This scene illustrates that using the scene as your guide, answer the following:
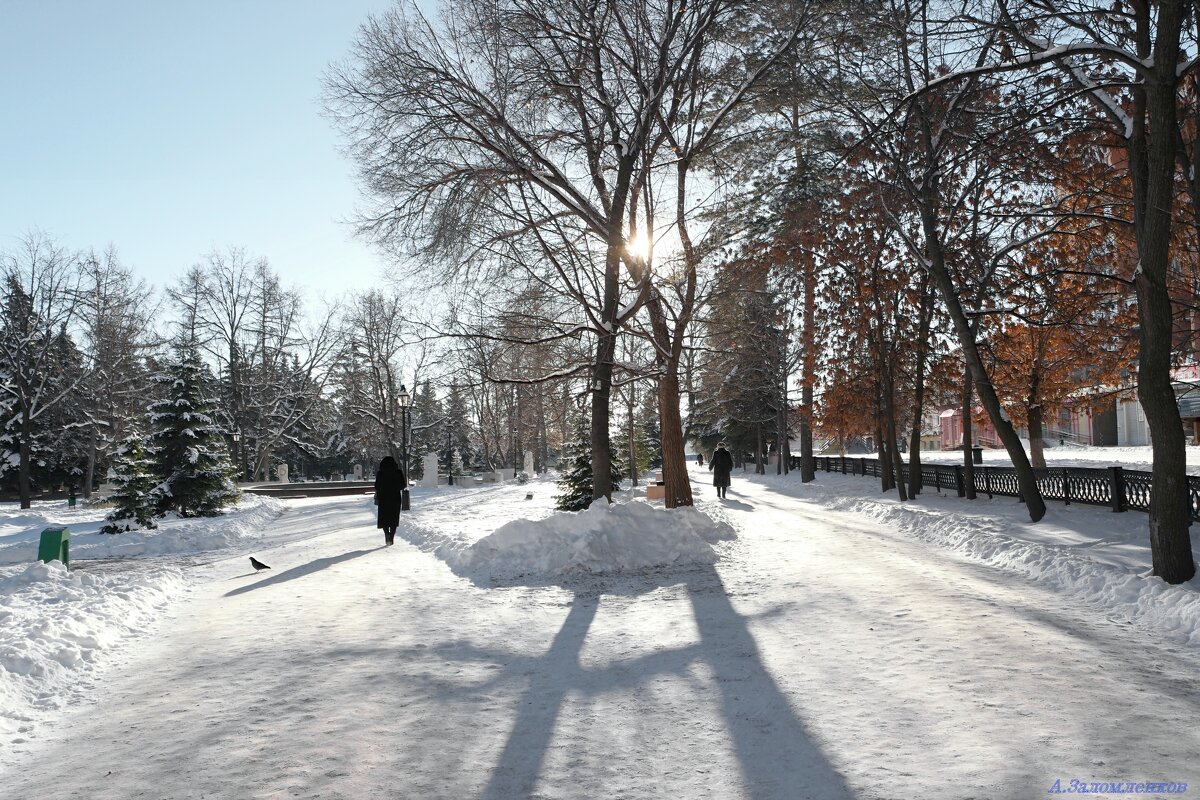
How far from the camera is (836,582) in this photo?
970 centimetres

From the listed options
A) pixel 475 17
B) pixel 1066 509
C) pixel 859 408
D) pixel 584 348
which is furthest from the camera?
pixel 859 408

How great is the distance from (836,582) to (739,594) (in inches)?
51.6

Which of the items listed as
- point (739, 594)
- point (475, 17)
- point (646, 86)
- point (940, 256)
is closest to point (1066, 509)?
point (940, 256)

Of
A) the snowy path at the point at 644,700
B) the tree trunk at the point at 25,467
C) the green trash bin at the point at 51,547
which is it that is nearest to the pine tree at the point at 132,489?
the green trash bin at the point at 51,547

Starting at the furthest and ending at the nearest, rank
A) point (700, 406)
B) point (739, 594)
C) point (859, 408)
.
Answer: point (700, 406), point (859, 408), point (739, 594)

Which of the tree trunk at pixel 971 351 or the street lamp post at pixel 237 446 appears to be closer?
the tree trunk at pixel 971 351

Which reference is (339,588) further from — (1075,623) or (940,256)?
(940,256)

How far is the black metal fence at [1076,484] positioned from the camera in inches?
608

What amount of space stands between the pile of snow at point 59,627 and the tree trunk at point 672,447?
33.2ft

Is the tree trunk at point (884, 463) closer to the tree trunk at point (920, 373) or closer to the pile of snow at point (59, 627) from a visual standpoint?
the tree trunk at point (920, 373)

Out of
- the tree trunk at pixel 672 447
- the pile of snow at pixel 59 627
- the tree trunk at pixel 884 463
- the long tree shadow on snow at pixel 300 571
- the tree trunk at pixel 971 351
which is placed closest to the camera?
the pile of snow at pixel 59 627

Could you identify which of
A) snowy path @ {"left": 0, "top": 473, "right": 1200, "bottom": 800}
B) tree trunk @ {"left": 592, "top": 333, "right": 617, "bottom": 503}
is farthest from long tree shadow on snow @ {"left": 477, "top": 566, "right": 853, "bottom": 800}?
tree trunk @ {"left": 592, "top": 333, "right": 617, "bottom": 503}

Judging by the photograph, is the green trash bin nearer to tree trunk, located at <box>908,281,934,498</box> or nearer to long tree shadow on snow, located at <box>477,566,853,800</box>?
long tree shadow on snow, located at <box>477,566,853,800</box>

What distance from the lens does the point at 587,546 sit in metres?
12.0
